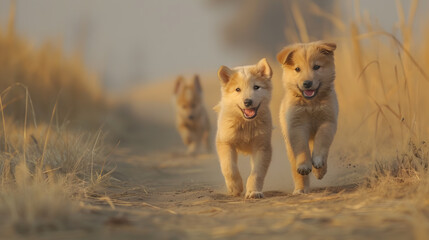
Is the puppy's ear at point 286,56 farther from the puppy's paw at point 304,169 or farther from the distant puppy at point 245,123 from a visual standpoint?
the puppy's paw at point 304,169

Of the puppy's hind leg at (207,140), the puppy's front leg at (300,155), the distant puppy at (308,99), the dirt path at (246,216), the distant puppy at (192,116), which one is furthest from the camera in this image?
the puppy's hind leg at (207,140)

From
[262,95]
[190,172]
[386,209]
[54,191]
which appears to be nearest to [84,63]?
[190,172]

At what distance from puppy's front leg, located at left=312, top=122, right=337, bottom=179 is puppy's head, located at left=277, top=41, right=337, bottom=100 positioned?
1.06ft

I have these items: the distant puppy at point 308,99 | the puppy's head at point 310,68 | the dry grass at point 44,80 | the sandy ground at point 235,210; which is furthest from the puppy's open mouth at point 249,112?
the dry grass at point 44,80

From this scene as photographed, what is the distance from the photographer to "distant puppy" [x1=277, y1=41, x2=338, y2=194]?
488 cm

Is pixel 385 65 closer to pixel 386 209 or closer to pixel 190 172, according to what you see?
pixel 190 172

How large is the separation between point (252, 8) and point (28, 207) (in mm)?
30818

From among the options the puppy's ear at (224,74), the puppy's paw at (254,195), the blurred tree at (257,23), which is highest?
the blurred tree at (257,23)

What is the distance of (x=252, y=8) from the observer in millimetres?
32656

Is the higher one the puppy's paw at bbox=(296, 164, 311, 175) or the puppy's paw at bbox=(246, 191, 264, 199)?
the puppy's paw at bbox=(296, 164, 311, 175)

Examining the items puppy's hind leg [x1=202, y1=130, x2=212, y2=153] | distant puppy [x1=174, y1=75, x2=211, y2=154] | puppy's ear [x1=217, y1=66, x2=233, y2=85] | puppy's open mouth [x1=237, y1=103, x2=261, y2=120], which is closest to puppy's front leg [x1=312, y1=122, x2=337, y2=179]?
puppy's open mouth [x1=237, y1=103, x2=261, y2=120]

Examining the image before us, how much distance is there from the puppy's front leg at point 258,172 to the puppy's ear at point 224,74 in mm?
849

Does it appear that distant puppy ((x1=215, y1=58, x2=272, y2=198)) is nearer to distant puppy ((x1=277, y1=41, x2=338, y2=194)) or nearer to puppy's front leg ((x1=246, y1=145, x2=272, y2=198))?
puppy's front leg ((x1=246, y1=145, x2=272, y2=198))

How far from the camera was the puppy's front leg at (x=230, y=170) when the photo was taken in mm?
5137
